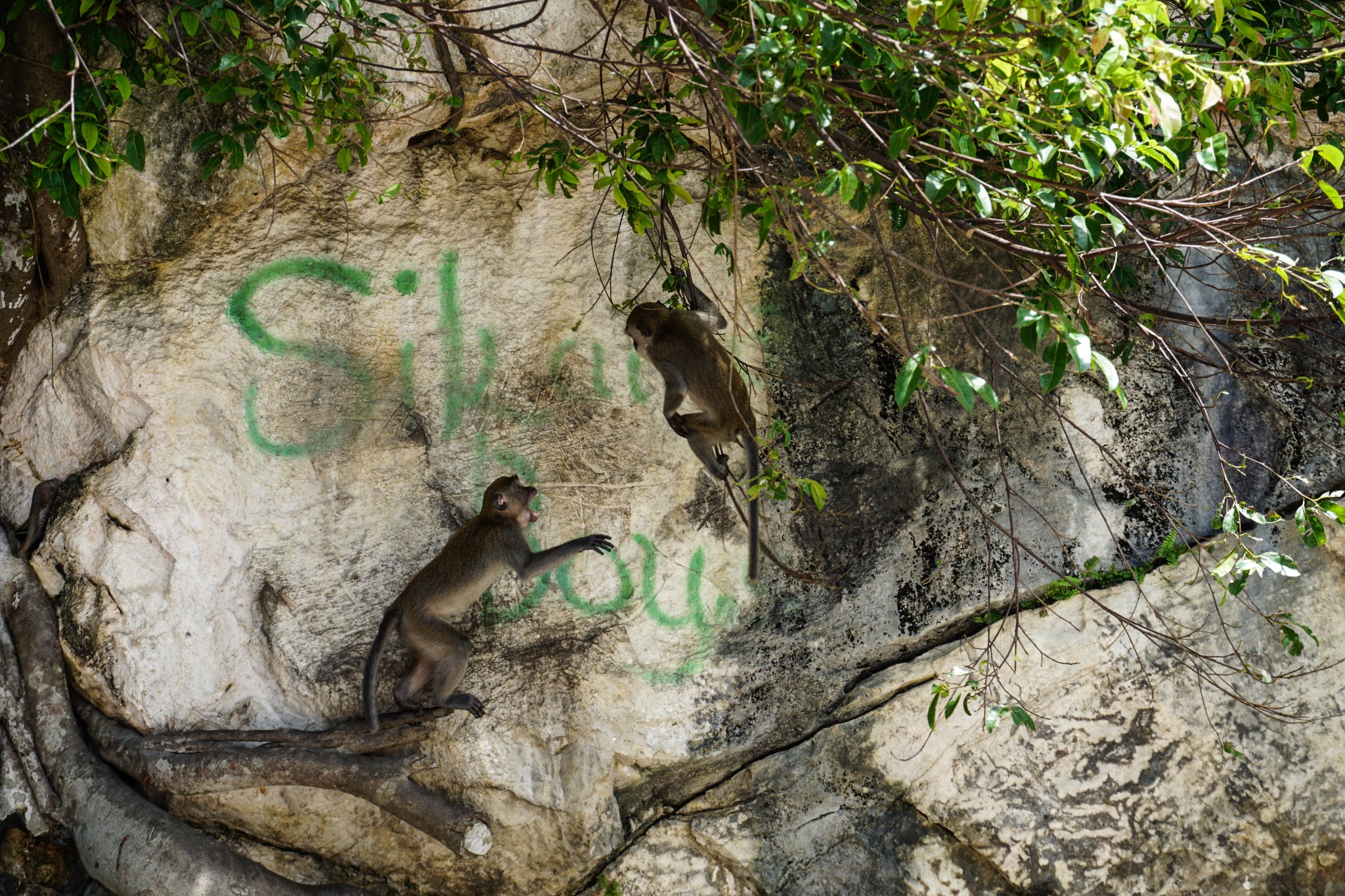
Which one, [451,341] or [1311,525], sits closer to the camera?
[1311,525]

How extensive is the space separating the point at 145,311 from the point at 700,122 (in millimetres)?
2246

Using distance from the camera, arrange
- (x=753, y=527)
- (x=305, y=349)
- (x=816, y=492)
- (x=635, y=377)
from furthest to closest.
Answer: (x=635, y=377) → (x=305, y=349) → (x=753, y=527) → (x=816, y=492)

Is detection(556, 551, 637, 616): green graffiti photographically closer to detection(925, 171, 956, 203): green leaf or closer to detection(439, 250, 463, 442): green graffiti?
detection(439, 250, 463, 442): green graffiti

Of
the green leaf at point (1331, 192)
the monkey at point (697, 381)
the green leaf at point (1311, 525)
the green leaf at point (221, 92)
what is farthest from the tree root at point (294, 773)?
the green leaf at point (1331, 192)

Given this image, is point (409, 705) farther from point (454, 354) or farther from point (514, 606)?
point (454, 354)

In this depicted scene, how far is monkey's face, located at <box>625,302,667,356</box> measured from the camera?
4.07 metres

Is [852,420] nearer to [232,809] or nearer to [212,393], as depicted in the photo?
[212,393]

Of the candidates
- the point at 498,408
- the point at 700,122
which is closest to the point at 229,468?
the point at 498,408

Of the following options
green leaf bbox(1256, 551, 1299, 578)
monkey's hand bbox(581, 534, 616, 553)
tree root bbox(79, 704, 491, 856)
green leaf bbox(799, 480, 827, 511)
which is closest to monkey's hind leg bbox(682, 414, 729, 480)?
monkey's hand bbox(581, 534, 616, 553)

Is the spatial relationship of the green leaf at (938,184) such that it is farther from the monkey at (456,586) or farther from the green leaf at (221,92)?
the green leaf at (221,92)

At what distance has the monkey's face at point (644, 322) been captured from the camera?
4074 mm

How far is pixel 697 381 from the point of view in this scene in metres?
4.09

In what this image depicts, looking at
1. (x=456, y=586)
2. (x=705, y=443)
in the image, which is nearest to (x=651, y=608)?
(x=705, y=443)

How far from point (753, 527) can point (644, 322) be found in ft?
3.02
